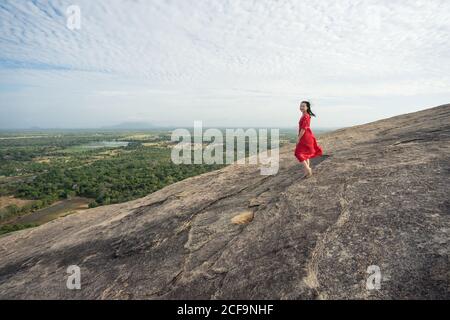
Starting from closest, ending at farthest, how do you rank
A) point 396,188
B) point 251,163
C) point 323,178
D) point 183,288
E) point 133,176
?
point 183,288
point 396,188
point 323,178
point 251,163
point 133,176

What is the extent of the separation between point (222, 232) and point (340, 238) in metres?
2.40

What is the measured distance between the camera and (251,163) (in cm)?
1189

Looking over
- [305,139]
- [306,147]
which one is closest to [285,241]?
[306,147]

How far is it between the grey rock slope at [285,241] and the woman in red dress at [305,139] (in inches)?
19.9

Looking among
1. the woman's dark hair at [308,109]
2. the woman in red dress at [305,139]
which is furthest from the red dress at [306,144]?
the woman's dark hair at [308,109]

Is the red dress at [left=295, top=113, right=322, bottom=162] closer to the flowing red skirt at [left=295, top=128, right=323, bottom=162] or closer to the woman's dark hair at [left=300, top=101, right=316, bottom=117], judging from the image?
the flowing red skirt at [left=295, top=128, right=323, bottom=162]

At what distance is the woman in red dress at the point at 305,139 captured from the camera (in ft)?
26.4

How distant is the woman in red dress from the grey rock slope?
1.66ft

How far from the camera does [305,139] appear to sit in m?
8.19

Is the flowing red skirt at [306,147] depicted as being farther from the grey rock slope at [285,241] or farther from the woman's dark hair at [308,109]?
the grey rock slope at [285,241]

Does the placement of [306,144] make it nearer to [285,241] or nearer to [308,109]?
[308,109]

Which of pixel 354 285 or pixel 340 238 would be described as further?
pixel 340 238
